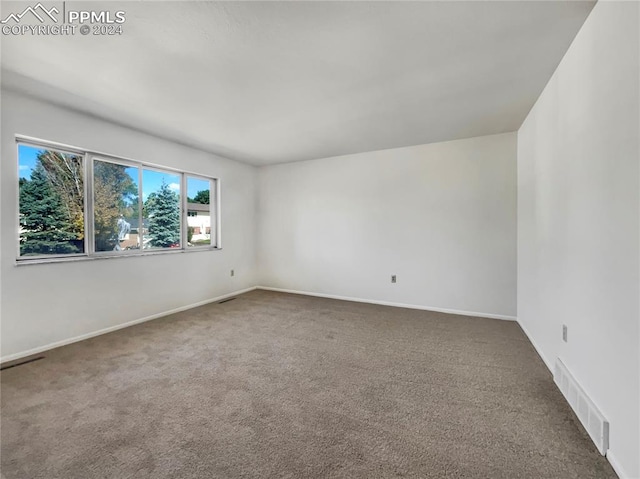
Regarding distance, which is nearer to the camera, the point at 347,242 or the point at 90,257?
the point at 90,257

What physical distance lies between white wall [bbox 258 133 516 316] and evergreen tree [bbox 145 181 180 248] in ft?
5.58

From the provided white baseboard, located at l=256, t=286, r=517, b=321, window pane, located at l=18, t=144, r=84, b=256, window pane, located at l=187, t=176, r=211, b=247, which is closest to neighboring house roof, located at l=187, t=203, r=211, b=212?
window pane, located at l=187, t=176, r=211, b=247

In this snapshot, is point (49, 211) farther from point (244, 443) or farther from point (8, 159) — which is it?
point (244, 443)

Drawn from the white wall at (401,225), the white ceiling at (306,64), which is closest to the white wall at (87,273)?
the white ceiling at (306,64)

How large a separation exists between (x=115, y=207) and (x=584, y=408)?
4.70 metres

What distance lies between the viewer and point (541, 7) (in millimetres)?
1552

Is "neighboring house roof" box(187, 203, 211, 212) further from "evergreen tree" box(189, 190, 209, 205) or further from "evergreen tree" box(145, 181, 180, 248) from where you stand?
"evergreen tree" box(145, 181, 180, 248)

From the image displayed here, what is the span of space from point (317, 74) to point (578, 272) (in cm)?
238

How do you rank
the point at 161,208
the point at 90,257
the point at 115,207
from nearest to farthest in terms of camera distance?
the point at 90,257
the point at 115,207
the point at 161,208

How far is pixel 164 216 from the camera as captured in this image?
13.2ft

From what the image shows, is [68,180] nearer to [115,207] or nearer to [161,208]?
[115,207]

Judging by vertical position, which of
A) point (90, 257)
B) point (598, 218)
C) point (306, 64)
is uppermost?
point (306, 64)

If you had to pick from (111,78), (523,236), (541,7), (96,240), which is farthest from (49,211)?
(523,236)

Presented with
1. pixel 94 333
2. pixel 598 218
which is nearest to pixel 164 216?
pixel 94 333
